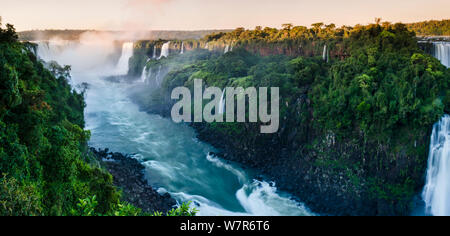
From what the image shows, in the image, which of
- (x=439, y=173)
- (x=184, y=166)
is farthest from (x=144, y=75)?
(x=439, y=173)

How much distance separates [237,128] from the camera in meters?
32.9

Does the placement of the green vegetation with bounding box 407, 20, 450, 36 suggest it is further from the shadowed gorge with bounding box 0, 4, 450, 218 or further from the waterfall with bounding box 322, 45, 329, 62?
the waterfall with bounding box 322, 45, 329, 62

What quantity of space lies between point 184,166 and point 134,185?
6.56 m

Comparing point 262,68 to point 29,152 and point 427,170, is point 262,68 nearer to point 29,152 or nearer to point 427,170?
point 427,170

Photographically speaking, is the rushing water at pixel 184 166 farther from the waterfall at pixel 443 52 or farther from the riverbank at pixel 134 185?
the waterfall at pixel 443 52

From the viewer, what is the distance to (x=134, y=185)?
22719 millimetres

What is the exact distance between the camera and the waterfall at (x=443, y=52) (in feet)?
88.9

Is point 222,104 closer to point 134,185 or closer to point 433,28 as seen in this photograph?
point 134,185

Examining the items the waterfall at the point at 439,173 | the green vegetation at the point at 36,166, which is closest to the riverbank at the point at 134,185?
the green vegetation at the point at 36,166

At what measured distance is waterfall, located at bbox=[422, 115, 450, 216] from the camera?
19.2 m

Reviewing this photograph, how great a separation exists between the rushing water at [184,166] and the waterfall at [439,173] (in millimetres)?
8283

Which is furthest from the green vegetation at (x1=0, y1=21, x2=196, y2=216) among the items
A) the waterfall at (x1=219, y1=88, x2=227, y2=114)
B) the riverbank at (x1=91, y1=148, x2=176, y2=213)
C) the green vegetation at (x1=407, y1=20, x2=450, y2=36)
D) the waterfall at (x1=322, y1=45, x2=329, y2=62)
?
the green vegetation at (x1=407, y1=20, x2=450, y2=36)
